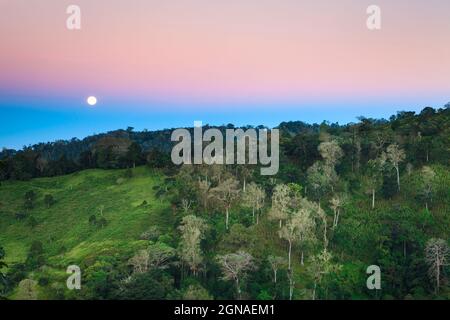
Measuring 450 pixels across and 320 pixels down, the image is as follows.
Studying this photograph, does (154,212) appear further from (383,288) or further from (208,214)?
(383,288)

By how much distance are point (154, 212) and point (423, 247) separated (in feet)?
118

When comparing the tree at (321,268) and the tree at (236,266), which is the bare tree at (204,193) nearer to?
the tree at (236,266)

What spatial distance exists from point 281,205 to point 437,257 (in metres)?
19.3

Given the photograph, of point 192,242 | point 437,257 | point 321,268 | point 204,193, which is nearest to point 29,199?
point 204,193

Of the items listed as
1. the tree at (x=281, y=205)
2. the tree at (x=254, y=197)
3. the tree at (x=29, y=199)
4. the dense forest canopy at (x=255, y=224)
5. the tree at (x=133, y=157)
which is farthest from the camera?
the tree at (x=133, y=157)

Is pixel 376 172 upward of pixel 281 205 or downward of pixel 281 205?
upward

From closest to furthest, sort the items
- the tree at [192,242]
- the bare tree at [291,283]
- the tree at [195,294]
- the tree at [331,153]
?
1. the tree at [195,294]
2. the bare tree at [291,283]
3. the tree at [192,242]
4. the tree at [331,153]

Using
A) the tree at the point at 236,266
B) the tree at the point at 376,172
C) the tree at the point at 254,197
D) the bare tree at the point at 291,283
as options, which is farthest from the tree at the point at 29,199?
the tree at the point at 376,172

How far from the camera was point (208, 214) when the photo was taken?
66.3 meters

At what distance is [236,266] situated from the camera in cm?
4875

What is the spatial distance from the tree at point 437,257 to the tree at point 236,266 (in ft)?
61.9

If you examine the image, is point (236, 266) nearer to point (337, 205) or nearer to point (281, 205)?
point (281, 205)

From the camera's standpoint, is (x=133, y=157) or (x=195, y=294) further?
(x=133, y=157)

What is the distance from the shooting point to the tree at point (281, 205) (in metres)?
59.4
